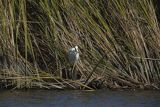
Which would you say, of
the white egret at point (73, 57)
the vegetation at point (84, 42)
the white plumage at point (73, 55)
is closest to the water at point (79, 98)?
the vegetation at point (84, 42)

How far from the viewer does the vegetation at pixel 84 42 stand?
10727 mm

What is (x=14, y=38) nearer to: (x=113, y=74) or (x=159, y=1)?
(x=113, y=74)

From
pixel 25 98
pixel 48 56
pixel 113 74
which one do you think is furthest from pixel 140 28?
pixel 25 98

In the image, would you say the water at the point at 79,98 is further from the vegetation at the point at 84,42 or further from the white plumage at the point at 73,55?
the white plumage at the point at 73,55

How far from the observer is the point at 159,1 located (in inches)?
448

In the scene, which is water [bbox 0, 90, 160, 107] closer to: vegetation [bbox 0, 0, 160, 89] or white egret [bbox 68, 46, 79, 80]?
vegetation [bbox 0, 0, 160, 89]

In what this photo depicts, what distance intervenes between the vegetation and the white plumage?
6.3 inches

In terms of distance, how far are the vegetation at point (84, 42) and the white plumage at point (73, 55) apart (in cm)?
16

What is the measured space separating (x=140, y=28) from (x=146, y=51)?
1.39ft

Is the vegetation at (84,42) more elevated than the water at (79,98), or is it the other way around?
the vegetation at (84,42)

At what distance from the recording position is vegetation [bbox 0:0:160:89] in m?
10.7

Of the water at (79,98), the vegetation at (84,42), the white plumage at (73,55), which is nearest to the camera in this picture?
the water at (79,98)

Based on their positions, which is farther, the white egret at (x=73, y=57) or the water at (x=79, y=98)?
the white egret at (x=73, y=57)

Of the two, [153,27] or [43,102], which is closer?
Answer: [43,102]
